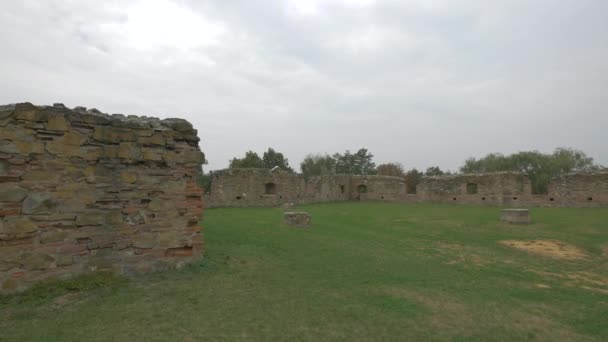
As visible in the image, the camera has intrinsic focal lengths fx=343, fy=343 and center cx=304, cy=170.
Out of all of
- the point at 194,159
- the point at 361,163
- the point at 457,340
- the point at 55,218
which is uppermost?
the point at 361,163

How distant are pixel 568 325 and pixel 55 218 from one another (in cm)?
677

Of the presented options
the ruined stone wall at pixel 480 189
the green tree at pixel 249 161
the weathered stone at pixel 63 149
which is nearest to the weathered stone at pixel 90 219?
the weathered stone at pixel 63 149

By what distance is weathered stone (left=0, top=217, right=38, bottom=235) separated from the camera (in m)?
4.40

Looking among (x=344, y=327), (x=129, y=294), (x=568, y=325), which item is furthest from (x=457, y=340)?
(x=129, y=294)

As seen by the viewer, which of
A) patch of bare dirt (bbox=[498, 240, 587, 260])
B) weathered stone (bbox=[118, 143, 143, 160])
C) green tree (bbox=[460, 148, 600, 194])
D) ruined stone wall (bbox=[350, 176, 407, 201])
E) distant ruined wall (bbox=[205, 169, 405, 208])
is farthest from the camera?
green tree (bbox=[460, 148, 600, 194])

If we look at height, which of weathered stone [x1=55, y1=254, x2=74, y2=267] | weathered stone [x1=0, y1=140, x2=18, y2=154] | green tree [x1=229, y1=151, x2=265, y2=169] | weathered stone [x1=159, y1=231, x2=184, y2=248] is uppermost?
green tree [x1=229, y1=151, x2=265, y2=169]

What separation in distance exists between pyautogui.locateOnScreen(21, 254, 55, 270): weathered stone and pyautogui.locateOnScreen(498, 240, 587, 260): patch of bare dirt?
30.9ft

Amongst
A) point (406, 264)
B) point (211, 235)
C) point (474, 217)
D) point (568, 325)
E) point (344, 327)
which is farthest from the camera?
point (474, 217)

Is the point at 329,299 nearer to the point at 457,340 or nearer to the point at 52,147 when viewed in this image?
the point at 457,340

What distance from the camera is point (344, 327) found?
3.82m

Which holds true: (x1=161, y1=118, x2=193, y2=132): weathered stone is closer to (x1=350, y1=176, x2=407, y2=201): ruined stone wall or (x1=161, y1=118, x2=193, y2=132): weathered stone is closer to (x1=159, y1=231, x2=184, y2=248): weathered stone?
(x1=159, y1=231, x2=184, y2=248): weathered stone

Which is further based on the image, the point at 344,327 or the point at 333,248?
the point at 333,248

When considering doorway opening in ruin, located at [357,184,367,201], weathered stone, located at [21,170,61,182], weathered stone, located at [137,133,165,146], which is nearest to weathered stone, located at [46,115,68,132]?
weathered stone, located at [21,170,61,182]

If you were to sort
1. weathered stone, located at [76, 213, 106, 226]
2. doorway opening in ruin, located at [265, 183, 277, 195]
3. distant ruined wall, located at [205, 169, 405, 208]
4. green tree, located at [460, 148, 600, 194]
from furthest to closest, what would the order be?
green tree, located at [460, 148, 600, 194], doorway opening in ruin, located at [265, 183, 277, 195], distant ruined wall, located at [205, 169, 405, 208], weathered stone, located at [76, 213, 106, 226]
